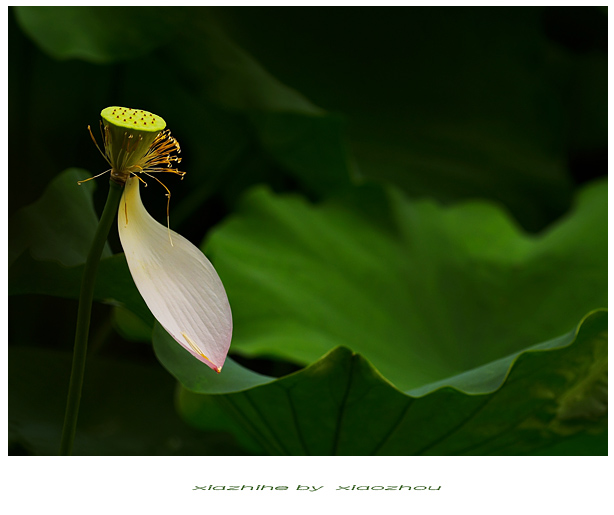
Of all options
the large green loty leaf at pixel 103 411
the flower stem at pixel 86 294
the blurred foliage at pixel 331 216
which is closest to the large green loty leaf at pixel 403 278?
the blurred foliage at pixel 331 216

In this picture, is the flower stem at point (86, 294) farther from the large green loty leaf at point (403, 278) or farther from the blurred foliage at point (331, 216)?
the large green loty leaf at point (403, 278)

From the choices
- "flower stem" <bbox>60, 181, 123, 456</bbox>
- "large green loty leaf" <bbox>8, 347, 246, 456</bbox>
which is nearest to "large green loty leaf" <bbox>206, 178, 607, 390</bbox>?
"large green loty leaf" <bbox>8, 347, 246, 456</bbox>

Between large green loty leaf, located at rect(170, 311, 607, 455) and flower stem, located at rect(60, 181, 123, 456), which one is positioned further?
large green loty leaf, located at rect(170, 311, 607, 455)

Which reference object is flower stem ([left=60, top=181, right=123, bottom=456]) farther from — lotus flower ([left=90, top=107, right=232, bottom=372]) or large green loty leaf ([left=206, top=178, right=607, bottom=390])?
large green loty leaf ([left=206, top=178, right=607, bottom=390])

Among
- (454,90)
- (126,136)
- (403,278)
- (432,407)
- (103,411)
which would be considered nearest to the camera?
(126,136)

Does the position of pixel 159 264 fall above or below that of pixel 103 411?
above

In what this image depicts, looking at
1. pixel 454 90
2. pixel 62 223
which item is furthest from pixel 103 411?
pixel 454 90

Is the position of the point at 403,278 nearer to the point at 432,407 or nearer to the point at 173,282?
the point at 432,407
